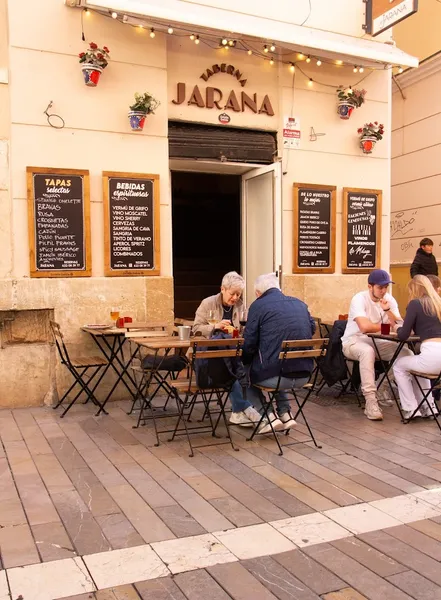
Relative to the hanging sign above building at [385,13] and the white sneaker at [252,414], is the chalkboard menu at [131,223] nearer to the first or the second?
the white sneaker at [252,414]

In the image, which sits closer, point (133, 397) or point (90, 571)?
point (90, 571)

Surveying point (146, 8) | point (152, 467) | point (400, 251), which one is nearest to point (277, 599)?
point (152, 467)

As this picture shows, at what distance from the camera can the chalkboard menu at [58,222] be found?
5840 millimetres

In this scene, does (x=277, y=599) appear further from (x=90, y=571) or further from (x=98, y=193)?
(x=98, y=193)

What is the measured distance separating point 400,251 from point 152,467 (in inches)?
308

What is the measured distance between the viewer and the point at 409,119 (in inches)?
409

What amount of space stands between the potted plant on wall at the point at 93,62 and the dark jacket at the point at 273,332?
3.00 meters

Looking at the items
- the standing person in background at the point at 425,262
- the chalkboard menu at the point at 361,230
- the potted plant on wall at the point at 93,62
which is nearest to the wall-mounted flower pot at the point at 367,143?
the chalkboard menu at the point at 361,230

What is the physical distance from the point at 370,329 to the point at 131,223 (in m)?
2.75

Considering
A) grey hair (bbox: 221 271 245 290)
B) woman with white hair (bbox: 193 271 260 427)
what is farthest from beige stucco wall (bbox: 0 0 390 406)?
grey hair (bbox: 221 271 245 290)

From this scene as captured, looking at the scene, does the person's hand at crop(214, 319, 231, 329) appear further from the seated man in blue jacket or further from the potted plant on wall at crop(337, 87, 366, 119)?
the potted plant on wall at crop(337, 87, 366, 119)

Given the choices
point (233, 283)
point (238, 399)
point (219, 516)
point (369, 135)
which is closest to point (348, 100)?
point (369, 135)

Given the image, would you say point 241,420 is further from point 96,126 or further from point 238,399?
point 96,126

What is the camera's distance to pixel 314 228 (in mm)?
7352
